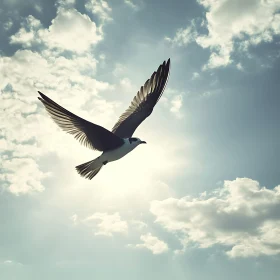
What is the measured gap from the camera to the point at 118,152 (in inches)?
532

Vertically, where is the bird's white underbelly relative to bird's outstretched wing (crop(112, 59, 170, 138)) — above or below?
below

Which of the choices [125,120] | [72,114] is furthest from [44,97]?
[125,120]

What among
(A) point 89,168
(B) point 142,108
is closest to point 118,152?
(A) point 89,168

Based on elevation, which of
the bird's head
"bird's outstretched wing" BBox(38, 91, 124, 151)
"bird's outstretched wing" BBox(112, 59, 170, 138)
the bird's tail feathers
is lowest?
the bird's tail feathers

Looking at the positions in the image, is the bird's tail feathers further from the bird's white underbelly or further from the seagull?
the bird's white underbelly

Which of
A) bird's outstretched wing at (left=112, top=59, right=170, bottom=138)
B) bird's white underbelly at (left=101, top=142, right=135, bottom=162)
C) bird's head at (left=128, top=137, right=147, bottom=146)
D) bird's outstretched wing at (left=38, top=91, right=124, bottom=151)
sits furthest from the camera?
bird's outstretched wing at (left=112, top=59, right=170, bottom=138)

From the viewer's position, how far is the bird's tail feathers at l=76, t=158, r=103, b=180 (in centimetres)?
1411

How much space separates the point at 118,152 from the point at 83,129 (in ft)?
6.36

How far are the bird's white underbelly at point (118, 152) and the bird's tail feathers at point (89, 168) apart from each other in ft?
1.91

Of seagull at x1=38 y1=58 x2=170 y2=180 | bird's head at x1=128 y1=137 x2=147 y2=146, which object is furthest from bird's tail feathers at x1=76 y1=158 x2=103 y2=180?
bird's head at x1=128 y1=137 x2=147 y2=146

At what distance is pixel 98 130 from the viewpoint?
489 inches

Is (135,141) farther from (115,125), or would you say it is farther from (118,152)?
(115,125)

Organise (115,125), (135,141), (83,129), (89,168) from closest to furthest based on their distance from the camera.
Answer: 1. (83,129)
2. (135,141)
3. (89,168)
4. (115,125)

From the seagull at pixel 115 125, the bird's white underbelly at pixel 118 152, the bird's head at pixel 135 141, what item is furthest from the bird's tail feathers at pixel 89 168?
the bird's head at pixel 135 141
